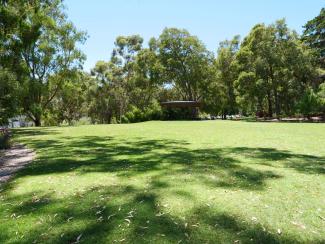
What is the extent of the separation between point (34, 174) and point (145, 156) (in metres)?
3.23

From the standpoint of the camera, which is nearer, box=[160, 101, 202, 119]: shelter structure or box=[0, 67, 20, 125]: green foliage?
box=[0, 67, 20, 125]: green foliage

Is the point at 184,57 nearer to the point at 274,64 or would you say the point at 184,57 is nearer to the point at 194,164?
the point at 274,64

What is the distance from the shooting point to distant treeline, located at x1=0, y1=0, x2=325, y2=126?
17.5 m

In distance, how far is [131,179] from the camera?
19.9ft

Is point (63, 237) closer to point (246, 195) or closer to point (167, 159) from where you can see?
point (246, 195)

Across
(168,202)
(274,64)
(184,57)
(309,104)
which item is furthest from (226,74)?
(168,202)

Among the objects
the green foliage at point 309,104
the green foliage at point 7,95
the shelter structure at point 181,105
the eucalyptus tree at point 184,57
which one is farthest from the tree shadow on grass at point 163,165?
the eucalyptus tree at point 184,57

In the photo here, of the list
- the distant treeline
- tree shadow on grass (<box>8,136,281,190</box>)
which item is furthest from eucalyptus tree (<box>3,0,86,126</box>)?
tree shadow on grass (<box>8,136,281,190</box>)

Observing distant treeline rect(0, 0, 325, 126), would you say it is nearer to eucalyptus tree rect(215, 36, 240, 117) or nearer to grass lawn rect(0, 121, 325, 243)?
eucalyptus tree rect(215, 36, 240, 117)

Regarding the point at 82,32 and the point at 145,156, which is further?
the point at 82,32

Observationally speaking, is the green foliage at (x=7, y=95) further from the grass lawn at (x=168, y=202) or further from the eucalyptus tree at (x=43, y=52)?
the grass lawn at (x=168, y=202)

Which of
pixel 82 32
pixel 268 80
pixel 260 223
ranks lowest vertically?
pixel 260 223

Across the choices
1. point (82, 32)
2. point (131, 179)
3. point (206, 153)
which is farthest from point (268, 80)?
point (131, 179)

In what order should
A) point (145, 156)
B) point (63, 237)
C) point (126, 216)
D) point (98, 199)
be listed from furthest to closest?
1. point (145, 156)
2. point (98, 199)
3. point (126, 216)
4. point (63, 237)
